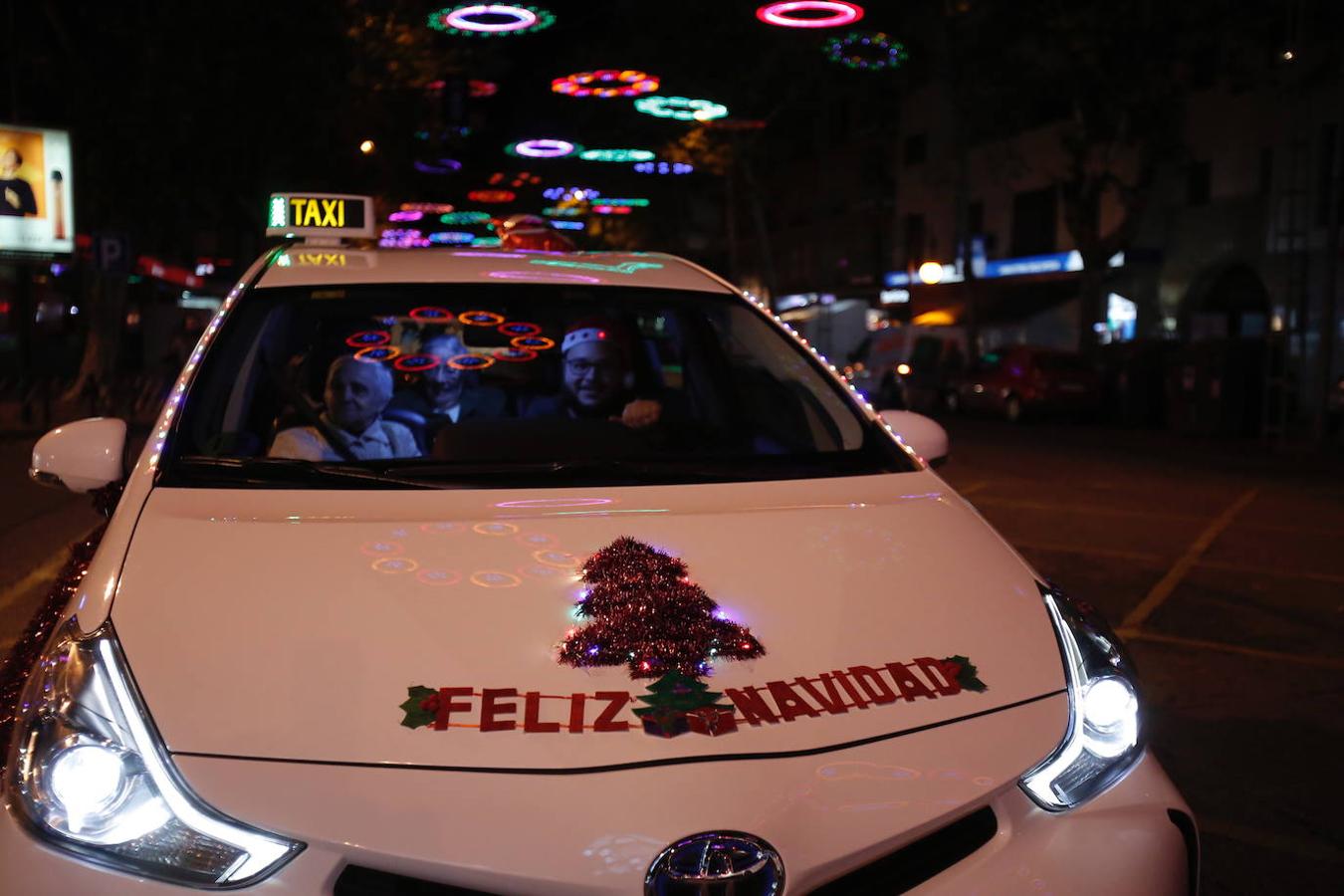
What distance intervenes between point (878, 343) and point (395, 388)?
27.8 meters

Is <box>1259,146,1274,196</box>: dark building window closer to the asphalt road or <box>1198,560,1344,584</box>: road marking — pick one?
the asphalt road

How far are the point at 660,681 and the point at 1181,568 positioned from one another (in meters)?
7.52

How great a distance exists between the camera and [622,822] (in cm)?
210

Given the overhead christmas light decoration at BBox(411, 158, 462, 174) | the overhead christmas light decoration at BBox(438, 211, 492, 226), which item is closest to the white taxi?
the overhead christmas light decoration at BBox(411, 158, 462, 174)

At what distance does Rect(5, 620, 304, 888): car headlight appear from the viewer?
2.08m

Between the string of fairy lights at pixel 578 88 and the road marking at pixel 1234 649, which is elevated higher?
the string of fairy lights at pixel 578 88

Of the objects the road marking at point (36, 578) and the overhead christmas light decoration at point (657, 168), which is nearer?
the road marking at point (36, 578)

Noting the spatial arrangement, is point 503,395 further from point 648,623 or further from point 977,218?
point 977,218

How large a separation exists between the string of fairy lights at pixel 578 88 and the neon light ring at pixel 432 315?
0.42 metres

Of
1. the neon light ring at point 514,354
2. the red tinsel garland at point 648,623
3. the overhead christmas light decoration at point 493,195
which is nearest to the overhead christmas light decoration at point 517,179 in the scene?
the overhead christmas light decoration at point 493,195

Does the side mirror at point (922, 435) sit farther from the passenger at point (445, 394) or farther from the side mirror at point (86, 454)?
the side mirror at point (86, 454)

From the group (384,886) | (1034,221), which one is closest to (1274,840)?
(384,886)

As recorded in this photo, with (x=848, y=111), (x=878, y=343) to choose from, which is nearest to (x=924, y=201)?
(x=848, y=111)

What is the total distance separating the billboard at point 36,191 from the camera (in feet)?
60.0
